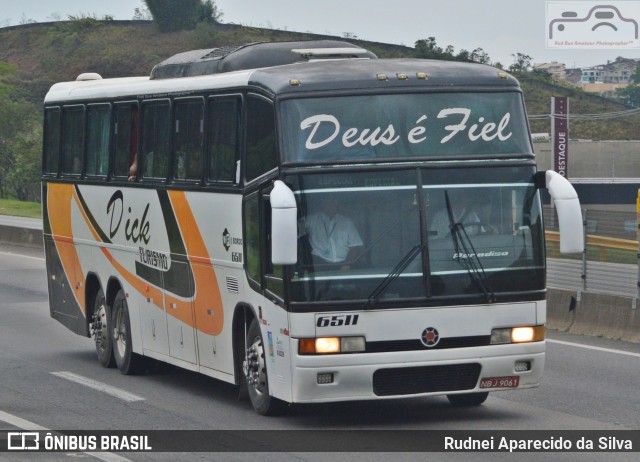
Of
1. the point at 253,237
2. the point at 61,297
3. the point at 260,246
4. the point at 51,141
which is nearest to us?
the point at 260,246

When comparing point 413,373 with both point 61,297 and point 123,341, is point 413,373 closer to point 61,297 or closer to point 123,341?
point 123,341

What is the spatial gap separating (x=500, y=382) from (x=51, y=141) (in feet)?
29.0

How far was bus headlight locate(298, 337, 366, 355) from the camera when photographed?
11.0 m

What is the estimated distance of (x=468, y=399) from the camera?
501 inches

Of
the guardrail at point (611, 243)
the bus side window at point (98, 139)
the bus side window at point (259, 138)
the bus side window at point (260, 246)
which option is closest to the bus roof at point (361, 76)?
the bus side window at point (259, 138)

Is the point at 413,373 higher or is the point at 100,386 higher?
the point at 413,373

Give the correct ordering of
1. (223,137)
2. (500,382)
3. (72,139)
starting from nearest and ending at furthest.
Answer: (500,382)
(223,137)
(72,139)

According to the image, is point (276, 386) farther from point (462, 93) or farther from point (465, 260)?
point (462, 93)

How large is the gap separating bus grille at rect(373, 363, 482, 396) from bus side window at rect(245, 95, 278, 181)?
1918 millimetres

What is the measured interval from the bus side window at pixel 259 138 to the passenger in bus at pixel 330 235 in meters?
0.59

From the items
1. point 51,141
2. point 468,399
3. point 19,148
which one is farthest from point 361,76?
point 19,148

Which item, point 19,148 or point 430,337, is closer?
point 430,337

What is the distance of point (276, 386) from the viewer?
11.6 metres

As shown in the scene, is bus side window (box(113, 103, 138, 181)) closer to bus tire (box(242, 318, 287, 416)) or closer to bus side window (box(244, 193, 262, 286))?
bus side window (box(244, 193, 262, 286))
